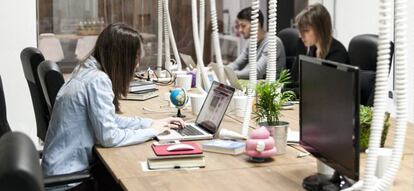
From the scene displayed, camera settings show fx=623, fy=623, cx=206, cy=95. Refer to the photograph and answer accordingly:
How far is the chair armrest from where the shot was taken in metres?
2.37

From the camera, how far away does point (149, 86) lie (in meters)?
4.11

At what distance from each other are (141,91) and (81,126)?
1.38 meters

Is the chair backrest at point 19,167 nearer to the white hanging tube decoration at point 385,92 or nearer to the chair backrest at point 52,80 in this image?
the white hanging tube decoration at point 385,92

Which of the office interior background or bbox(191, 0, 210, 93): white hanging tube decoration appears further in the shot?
the office interior background

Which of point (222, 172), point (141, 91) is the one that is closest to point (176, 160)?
point (222, 172)

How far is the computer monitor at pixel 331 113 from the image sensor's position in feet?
5.63

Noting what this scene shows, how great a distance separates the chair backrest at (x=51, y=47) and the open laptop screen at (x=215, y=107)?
2642mm

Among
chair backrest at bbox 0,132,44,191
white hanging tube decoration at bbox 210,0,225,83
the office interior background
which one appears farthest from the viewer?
the office interior background

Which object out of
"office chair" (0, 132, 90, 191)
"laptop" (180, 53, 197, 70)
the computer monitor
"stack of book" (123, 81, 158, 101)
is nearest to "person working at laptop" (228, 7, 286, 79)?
"laptop" (180, 53, 197, 70)

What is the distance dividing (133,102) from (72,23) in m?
1.92

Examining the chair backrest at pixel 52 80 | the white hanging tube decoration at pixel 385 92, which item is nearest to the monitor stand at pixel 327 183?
the white hanging tube decoration at pixel 385 92

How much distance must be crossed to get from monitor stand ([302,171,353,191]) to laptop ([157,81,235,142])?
0.79 meters

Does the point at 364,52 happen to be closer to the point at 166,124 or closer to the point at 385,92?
the point at 166,124

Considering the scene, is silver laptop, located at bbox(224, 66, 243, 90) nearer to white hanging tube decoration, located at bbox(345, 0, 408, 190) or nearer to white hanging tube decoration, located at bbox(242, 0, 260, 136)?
white hanging tube decoration, located at bbox(242, 0, 260, 136)
